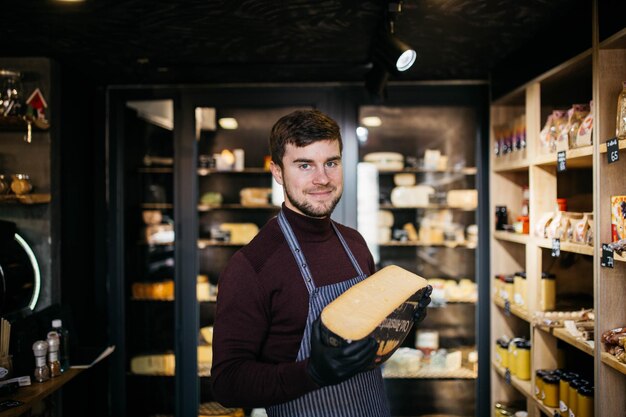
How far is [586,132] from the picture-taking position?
2.49 metres

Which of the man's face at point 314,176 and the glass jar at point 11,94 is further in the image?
the glass jar at point 11,94

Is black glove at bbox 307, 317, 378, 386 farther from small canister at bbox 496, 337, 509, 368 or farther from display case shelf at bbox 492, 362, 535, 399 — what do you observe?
small canister at bbox 496, 337, 509, 368

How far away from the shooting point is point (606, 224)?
2.34 m

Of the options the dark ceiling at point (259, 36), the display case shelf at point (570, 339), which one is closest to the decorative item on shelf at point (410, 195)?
the dark ceiling at point (259, 36)

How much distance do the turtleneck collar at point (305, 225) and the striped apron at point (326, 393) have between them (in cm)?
2

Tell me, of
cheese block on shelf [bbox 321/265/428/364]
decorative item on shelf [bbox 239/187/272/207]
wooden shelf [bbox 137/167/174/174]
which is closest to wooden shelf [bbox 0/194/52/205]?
wooden shelf [bbox 137/167/174/174]

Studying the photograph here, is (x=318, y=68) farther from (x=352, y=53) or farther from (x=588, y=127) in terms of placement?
(x=588, y=127)

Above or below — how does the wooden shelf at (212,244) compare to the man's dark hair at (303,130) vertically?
below

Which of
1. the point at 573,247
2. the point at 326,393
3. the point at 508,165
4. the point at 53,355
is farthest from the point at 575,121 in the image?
the point at 53,355

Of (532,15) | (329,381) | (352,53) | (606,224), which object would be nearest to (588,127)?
(606,224)

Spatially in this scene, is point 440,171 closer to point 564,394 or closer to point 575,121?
point 575,121

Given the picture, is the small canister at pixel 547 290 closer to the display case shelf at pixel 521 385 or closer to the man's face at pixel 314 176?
the display case shelf at pixel 521 385

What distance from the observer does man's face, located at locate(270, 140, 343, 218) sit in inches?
68.8

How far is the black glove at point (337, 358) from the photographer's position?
55.8 inches
